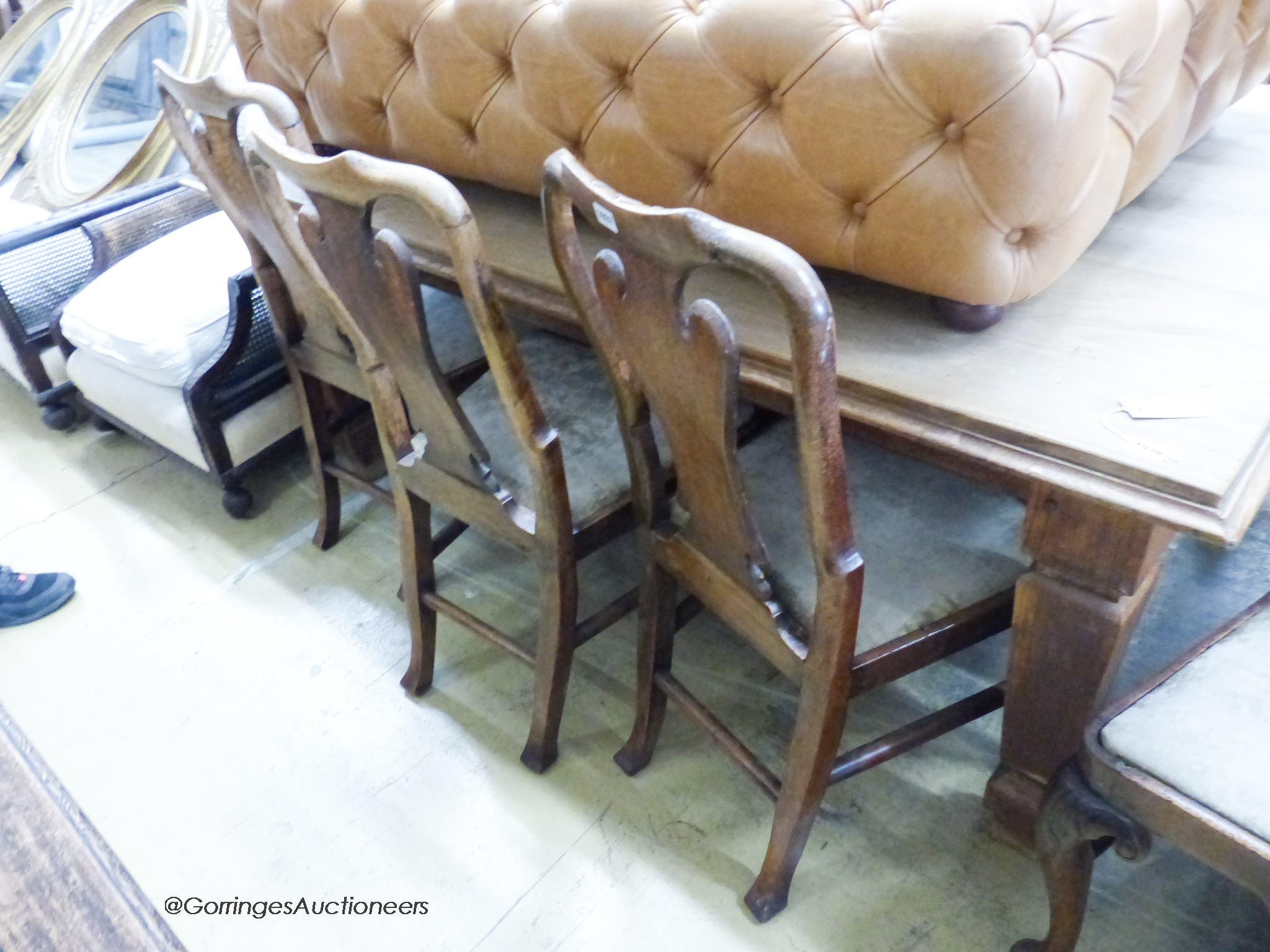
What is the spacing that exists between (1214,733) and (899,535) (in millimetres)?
413

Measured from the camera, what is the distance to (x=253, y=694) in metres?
1.64

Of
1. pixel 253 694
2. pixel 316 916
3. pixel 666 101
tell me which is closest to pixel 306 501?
pixel 253 694

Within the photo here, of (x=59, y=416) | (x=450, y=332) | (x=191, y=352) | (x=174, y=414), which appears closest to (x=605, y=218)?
(x=450, y=332)

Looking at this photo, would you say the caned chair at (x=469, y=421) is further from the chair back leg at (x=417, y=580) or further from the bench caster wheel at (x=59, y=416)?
the bench caster wheel at (x=59, y=416)

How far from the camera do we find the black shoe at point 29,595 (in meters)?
1.83

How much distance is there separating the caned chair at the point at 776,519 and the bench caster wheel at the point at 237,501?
1136 millimetres

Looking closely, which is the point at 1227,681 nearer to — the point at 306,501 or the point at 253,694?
the point at 253,694

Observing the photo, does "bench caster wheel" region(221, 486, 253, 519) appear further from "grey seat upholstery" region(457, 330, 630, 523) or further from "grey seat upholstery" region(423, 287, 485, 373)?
"grey seat upholstery" region(457, 330, 630, 523)

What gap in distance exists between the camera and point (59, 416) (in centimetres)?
240

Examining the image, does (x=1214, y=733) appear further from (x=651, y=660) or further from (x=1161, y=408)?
(x=651, y=660)

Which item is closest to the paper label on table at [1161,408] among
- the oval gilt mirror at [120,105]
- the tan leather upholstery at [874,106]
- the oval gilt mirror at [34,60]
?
the tan leather upholstery at [874,106]

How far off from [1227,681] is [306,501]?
1.87m

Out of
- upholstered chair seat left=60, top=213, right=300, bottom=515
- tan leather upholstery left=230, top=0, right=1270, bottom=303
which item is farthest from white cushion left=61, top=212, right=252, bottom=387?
tan leather upholstery left=230, top=0, right=1270, bottom=303

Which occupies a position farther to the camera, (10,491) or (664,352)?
(10,491)
